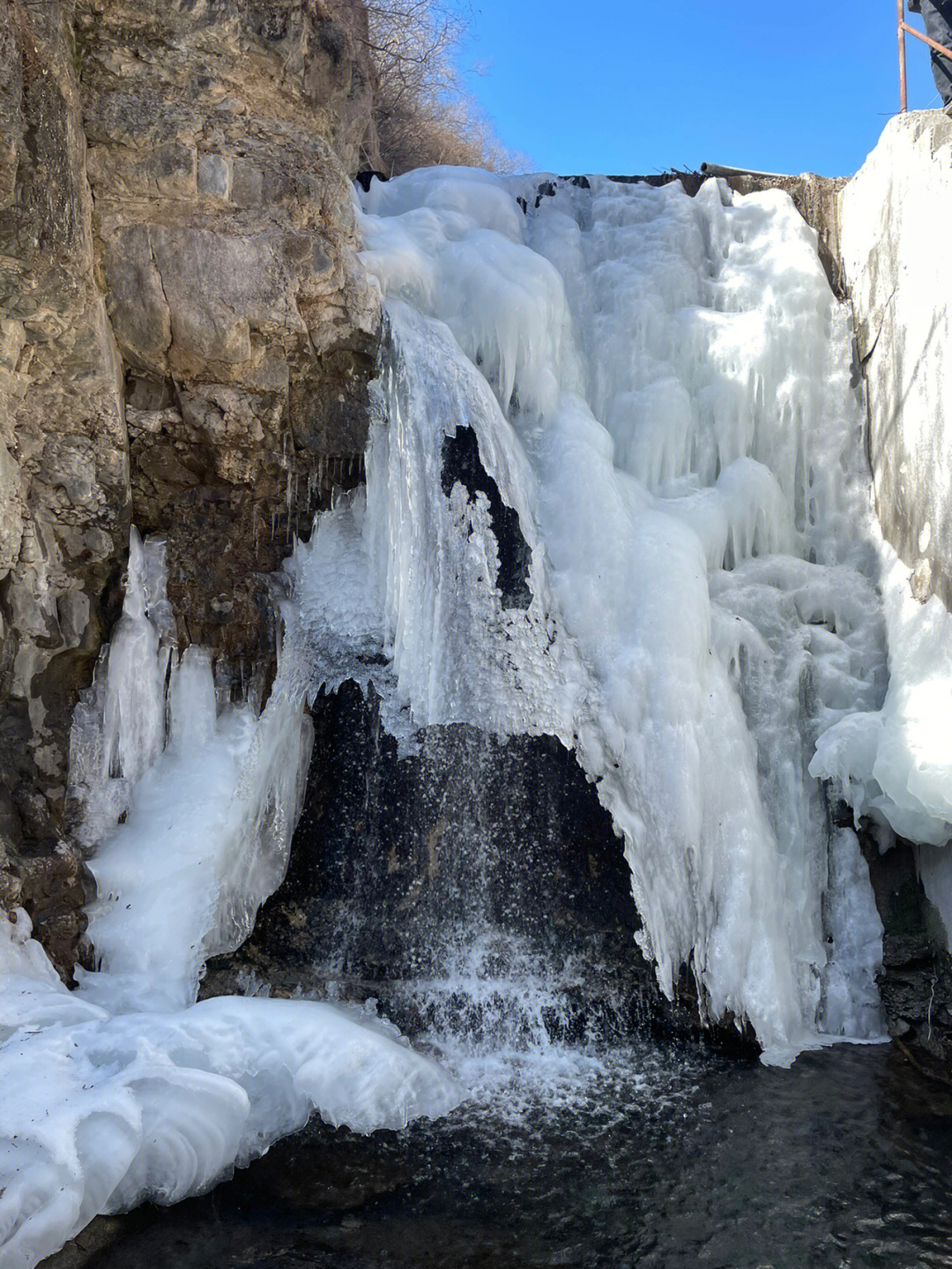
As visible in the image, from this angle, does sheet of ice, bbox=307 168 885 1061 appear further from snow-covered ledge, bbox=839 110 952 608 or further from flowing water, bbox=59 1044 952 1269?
flowing water, bbox=59 1044 952 1269

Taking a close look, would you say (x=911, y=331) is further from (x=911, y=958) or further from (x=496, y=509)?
(x=911, y=958)

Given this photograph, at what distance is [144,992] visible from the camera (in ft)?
12.6

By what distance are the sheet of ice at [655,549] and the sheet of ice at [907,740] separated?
214 millimetres

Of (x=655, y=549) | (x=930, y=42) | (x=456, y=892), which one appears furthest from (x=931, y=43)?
(x=456, y=892)

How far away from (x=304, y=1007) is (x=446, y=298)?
354cm

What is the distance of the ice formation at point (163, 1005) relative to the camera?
9.45 ft

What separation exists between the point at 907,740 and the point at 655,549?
1.40 meters

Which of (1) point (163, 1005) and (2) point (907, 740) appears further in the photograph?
(2) point (907, 740)

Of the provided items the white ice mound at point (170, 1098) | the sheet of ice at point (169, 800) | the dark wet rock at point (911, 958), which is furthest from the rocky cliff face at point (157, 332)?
the dark wet rock at point (911, 958)

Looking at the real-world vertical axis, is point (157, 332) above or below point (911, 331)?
below

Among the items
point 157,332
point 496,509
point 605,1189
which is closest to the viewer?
point 605,1189

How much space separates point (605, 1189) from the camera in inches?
119

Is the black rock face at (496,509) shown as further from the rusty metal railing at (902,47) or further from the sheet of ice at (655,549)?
the rusty metal railing at (902,47)

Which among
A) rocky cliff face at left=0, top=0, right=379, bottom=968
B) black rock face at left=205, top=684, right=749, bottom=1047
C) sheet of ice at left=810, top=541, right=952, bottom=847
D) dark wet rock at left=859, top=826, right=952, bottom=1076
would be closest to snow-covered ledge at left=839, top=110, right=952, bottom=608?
sheet of ice at left=810, top=541, right=952, bottom=847
